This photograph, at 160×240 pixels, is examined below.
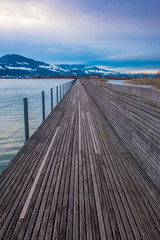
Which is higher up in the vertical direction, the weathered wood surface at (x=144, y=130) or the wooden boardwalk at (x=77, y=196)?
the weathered wood surface at (x=144, y=130)

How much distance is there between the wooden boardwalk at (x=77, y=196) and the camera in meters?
3.05

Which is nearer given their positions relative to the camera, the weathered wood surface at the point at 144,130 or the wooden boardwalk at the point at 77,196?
the wooden boardwalk at the point at 77,196

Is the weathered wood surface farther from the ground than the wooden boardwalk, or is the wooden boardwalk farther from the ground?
the weathered wood surface

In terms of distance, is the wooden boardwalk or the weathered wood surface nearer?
the wooden boardwalk

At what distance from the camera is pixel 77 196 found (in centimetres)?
390

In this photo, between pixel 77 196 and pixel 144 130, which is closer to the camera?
pixel 77 196

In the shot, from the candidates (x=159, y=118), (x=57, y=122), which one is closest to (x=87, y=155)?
(x=159, y=118)

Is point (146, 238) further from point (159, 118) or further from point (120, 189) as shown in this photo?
point (159, 118)

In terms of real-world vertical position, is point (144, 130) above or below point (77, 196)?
above

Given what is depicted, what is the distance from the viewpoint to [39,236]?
2924 millimetres

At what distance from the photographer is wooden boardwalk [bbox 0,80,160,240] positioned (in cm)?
305

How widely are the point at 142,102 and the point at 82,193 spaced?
2.79m

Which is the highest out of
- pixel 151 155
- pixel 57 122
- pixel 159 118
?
pixel 159 118

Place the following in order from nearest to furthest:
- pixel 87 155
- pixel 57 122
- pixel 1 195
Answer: pixel 1 195 → pixel 87 155 → pixel 57 122
